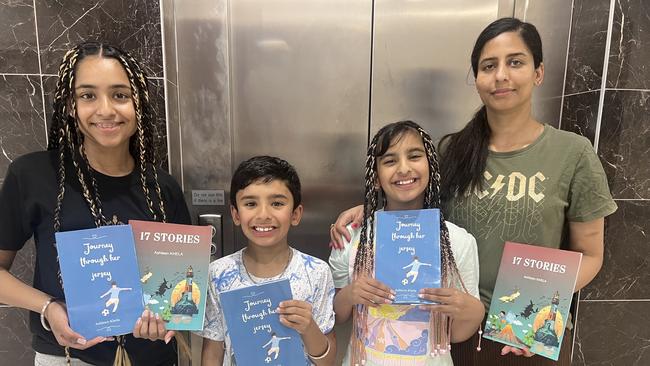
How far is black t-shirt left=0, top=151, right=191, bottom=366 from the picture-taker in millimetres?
1229

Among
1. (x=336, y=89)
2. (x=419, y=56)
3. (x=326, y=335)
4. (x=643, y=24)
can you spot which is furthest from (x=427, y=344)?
(x=643, y=24)

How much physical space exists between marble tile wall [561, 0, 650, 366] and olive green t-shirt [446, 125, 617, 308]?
607 millimetres

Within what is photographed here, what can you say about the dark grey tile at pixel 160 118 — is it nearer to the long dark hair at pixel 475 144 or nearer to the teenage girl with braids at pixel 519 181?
the teenage girl with braids at pixel 519 181

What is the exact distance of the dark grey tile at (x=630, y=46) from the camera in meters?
1.83

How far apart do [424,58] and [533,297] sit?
1.34 m

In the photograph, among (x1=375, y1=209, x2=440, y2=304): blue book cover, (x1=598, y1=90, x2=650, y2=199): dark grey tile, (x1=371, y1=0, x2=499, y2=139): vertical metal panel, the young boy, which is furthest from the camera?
(x1=371, y1=0, x2=499, y2=139): vertical metal panel

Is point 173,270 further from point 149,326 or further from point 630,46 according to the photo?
point 630,46

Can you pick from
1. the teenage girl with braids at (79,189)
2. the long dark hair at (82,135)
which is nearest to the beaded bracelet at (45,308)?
the teenage girl with braids at (79,189)

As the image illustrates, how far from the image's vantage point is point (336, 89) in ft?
6.97

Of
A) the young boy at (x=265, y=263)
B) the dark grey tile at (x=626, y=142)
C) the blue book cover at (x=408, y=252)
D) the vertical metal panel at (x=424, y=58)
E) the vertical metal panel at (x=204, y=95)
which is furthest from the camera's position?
the vertical metal panel at (x=424, y=58)

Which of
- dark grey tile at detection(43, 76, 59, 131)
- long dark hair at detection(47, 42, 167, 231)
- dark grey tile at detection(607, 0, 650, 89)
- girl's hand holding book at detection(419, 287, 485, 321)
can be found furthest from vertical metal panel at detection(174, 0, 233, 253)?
dark grey tile at detection(607, 0, 650, 89)

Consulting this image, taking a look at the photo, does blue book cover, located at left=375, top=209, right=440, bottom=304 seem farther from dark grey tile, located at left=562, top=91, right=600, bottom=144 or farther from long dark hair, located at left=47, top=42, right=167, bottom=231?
dark grey tile, located at left=562, top=91, right=600, bottom=144

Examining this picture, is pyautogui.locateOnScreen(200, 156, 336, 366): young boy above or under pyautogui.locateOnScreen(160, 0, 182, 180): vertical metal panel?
under

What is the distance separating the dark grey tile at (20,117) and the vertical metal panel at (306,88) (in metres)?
0.85
